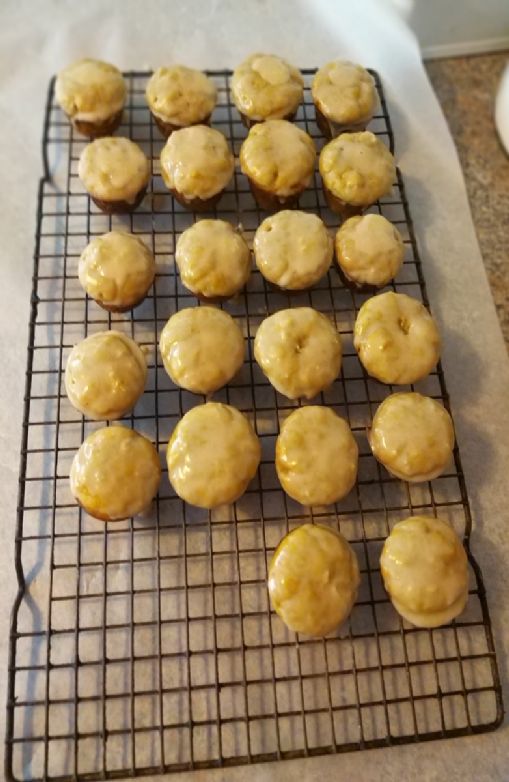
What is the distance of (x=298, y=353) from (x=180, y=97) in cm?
76

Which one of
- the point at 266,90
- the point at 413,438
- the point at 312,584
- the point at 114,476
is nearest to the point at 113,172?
the point at 266,90

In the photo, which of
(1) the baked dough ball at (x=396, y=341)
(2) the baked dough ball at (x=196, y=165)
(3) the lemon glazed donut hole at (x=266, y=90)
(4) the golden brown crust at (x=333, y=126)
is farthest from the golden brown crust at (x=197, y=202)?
(1) the baked dough ball at (x=396, y=341)

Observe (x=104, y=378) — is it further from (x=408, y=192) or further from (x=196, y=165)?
(x=408, y=192)

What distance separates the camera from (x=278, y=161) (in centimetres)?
154

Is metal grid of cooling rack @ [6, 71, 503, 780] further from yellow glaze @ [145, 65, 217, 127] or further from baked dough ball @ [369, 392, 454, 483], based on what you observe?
yellow glaze @ [145, 65, 217, 127]

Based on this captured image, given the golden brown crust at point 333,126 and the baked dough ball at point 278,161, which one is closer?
the baked dough ball at point 278,161

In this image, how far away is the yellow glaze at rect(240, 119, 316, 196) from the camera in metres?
1.54

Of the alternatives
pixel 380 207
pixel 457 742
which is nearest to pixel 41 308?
pixel 380 207

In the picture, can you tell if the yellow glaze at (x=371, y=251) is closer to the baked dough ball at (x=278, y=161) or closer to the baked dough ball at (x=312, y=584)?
the baked dough ball at (x=278, y=161)

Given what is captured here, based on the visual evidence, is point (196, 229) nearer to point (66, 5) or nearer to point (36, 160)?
point (36, 160)

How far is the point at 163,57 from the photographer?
1918mm

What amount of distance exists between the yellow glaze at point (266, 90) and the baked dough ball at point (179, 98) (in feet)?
0.26

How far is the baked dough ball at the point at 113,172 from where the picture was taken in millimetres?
1539

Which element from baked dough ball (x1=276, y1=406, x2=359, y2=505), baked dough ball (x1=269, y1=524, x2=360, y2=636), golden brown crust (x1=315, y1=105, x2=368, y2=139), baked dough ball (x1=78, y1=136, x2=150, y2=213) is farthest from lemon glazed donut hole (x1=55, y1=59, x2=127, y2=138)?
baked dough ball (x1=269, y1=524, x2=360, y2=636)
